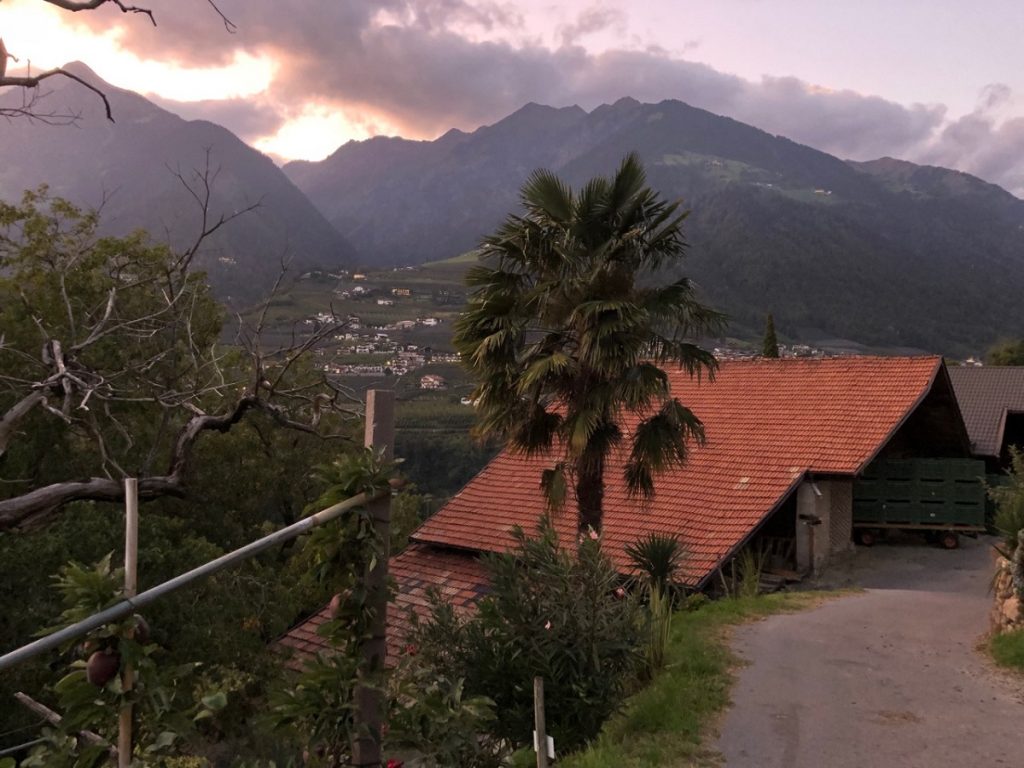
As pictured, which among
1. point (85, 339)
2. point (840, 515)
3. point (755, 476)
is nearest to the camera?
point (85, 339)

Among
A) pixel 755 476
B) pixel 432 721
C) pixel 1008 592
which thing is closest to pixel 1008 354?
pixel 755 476

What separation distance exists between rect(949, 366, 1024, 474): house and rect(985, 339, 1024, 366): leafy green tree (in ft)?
59.5

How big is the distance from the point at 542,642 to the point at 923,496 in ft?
45.4

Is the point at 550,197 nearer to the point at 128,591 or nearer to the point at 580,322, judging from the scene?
the point at 580,322

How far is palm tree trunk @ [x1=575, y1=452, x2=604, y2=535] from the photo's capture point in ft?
34.4

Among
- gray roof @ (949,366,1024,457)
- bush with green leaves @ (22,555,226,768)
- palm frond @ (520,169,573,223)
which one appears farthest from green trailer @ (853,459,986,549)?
bush with green leaves @ (22,555,226,768)

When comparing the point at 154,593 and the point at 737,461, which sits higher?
the point at 154,593

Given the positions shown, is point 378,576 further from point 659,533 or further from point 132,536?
point 659,533

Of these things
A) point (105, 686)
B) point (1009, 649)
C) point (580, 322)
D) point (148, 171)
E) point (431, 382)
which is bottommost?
point (1009, 649)

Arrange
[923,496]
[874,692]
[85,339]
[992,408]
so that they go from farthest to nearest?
[992,408] < [923,496] < [85,339] < [874,692]

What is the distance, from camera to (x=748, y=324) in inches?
5207

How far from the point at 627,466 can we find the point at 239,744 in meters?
8.07

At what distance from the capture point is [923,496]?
16250mm

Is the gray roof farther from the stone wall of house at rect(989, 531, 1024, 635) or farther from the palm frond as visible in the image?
the palm frond
